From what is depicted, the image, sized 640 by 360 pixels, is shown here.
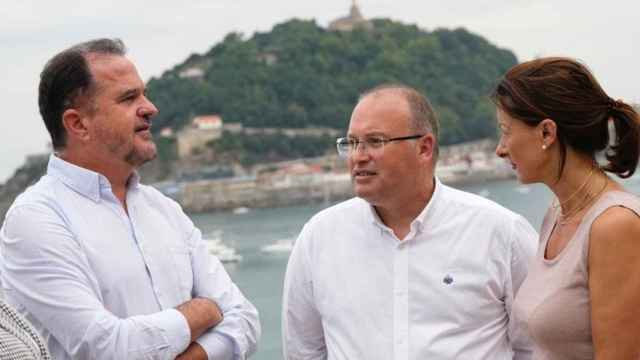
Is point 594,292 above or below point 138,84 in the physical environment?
below

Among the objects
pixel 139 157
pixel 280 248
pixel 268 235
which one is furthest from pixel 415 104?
pixel 268 235

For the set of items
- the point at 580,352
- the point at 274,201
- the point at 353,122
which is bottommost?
the point at 274,201

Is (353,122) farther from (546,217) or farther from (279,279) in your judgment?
(279,279)

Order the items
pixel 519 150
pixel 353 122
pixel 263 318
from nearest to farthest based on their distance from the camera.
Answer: pixel 519 150
pixel 353 122
pixel 263 318

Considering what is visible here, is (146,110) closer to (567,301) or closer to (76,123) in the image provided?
(76,123)

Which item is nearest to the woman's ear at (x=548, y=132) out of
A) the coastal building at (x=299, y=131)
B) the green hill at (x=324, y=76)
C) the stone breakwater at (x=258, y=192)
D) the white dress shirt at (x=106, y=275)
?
the white dress shirt at (x=106, y=275)

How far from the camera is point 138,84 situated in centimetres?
281

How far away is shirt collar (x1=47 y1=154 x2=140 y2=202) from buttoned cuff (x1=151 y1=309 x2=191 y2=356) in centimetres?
35

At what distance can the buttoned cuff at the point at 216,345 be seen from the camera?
9.07ft

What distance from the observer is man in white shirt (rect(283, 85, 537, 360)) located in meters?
2.86

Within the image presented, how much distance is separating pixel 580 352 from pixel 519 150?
47cm

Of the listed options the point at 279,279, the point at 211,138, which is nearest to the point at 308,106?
the point at 211,138

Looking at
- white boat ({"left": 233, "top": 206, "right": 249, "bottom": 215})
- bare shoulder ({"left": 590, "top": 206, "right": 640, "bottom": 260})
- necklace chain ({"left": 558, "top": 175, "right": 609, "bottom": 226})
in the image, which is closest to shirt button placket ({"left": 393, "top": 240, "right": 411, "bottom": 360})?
necklace chain ({"left": 558, "top": 175, "right": 609, "bottom": 226})

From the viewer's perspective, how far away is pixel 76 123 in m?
2.76
